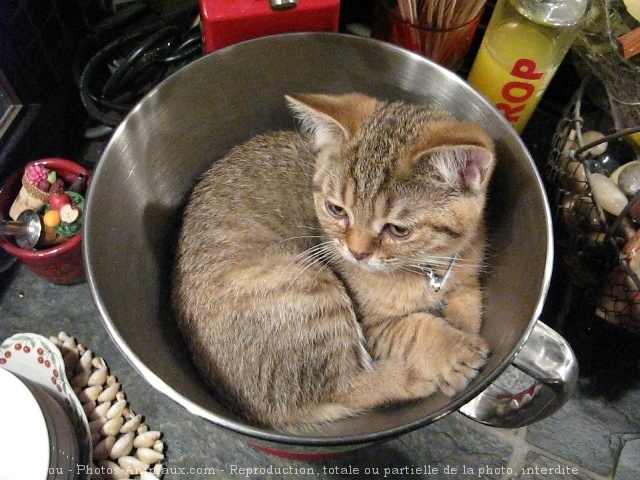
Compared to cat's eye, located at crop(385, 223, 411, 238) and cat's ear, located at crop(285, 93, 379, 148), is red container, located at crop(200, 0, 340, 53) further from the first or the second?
cat's eye, located at crop(385, 223, 411, 238)

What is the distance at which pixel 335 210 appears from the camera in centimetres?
99

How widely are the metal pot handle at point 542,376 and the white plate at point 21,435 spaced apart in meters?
0.91

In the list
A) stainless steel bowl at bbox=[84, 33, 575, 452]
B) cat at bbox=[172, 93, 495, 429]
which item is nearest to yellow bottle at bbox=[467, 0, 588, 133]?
stainless steel bowl at bbox=[84, 33, 575, 452]

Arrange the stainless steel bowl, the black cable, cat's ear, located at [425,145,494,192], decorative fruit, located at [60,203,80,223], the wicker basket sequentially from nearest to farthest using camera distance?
cat's ear, located at [425,145,494,192] → the stainless steel bowl → the wicker basket → decorative fruit, located at [60,203,80,223] → the black cable

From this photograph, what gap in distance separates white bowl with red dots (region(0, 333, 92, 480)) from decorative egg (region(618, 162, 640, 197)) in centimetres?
135

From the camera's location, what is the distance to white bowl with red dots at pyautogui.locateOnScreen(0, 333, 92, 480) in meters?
1.07

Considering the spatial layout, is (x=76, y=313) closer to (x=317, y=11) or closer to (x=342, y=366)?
(x=342, y=366)

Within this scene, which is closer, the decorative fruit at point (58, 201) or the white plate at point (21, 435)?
the white plate at point (21, 435)

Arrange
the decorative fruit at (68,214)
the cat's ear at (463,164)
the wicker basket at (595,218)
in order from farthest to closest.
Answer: the decorative fruit at (68,214), the wicker basket at (595,218), the cat's ear at (463,164)

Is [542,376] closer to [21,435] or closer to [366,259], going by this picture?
[366,259]

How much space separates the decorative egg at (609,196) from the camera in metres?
1.22

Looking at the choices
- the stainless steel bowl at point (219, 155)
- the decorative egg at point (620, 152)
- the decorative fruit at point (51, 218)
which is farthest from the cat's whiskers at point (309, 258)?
the decorative egg at point (620, 152)

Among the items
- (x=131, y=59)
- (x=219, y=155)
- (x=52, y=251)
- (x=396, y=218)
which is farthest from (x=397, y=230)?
(x=131, y=59)

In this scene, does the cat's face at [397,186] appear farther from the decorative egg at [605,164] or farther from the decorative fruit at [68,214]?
the decorative fruit at [68,214]
